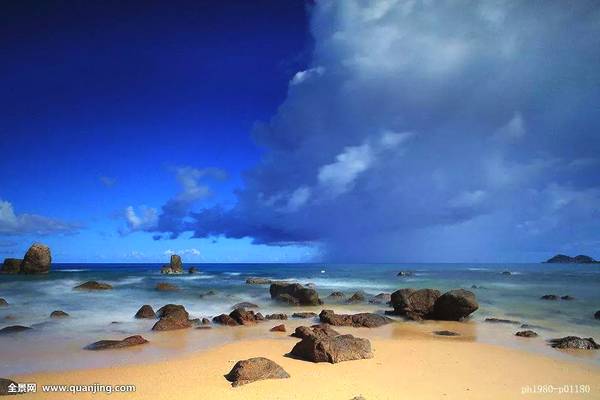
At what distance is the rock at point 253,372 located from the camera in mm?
9523

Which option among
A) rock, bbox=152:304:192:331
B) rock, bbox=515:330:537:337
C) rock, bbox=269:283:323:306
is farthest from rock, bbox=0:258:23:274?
rock, bbox=515:330:537:337

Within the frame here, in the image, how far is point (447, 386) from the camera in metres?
9.45

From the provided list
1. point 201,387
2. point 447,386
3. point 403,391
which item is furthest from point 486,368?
point 201,387

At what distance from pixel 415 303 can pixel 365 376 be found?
1306cm

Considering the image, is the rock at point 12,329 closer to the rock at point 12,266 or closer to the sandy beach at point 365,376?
the sandy beach at point 365,376

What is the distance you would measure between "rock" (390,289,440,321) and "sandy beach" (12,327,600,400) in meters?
8.20

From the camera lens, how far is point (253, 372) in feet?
31.6

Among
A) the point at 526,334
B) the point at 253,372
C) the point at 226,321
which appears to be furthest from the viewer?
the point at 226,321

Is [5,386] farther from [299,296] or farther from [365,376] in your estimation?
[299,296]

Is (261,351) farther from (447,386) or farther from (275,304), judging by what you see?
(275,304)

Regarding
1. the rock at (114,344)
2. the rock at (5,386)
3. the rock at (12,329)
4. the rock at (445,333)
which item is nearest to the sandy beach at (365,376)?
the rock at (5,386)

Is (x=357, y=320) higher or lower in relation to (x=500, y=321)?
higher

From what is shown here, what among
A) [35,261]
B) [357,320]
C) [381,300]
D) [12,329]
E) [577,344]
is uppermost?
[35,261]

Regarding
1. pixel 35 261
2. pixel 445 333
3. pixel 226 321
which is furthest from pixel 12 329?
pixel 35 261
